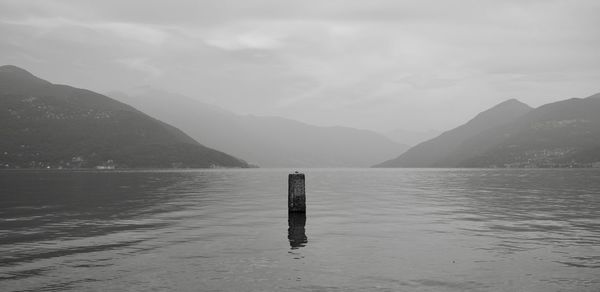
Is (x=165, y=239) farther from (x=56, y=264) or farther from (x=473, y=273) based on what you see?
(x=473, y=273)

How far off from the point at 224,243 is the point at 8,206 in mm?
40051

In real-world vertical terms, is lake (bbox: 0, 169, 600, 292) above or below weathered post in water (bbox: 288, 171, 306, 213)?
below

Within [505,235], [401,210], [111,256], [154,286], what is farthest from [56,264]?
[401,210]

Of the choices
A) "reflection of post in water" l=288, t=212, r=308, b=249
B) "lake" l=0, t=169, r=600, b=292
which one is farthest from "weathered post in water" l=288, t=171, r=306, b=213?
"lake" l=0, t=169, r=600, b=292

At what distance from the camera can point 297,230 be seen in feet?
118

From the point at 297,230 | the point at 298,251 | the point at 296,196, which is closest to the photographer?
the point at 298,251

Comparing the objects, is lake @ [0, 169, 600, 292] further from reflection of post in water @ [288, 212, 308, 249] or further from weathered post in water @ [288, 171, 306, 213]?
weathered post in water @ [288, 171, 306, 213]

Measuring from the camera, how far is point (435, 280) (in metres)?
20.7

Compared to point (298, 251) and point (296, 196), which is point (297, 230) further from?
point (296, 196)

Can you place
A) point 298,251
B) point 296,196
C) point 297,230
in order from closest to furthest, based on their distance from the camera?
point 298,251 < point 297,230 < point 296,196

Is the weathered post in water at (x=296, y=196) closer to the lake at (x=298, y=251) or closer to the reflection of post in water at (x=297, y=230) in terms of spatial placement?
the reflection of post in water at (x=297, y=230)

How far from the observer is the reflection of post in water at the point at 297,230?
99.9 feet

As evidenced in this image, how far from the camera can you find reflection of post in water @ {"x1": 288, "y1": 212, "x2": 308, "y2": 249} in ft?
99.9

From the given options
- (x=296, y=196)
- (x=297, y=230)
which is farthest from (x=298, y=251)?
(x=296, y=196)
